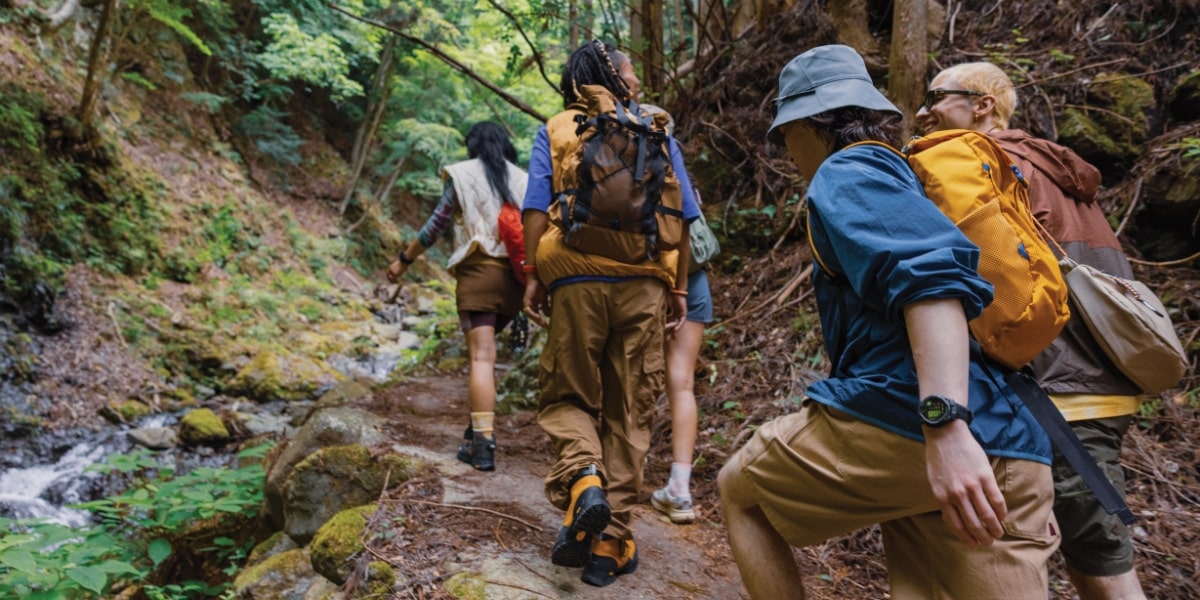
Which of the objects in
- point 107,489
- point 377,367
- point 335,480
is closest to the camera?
point 335,480

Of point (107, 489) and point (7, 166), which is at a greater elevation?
point (7, 166)

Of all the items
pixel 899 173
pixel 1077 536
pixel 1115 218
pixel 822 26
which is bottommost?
pixel 1077 536

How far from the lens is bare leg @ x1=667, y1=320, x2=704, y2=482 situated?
338 cm

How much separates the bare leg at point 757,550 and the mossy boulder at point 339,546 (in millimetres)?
1708

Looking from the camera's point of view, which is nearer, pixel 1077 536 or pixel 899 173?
pixel 899 173

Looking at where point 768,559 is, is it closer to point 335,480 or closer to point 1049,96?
point 335,480

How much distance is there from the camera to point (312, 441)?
4148 millimetres

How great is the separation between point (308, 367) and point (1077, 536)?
8982 millimetres

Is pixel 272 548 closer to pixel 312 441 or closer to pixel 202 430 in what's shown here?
pixel 312 441

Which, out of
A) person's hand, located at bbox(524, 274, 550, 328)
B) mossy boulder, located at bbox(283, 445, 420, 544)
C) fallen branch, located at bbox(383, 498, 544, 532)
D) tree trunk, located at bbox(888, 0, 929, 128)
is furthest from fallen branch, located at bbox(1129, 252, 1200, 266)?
mossy boulder, located at bbox(283, 445, 420, 544)

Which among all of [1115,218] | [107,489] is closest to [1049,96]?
[1115,218]

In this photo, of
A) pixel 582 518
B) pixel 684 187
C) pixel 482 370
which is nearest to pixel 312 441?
pixel 482 370

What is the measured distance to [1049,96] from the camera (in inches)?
200

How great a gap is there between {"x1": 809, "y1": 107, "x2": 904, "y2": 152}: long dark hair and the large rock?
3417 mm
